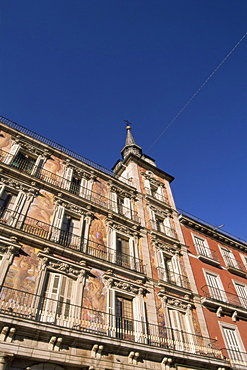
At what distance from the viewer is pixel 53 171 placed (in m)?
19.5

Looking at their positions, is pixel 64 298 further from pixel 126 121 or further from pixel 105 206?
pixel 126 121

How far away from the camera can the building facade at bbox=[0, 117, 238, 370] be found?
11164mm

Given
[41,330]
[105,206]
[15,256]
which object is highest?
[105,206]

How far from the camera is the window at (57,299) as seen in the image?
39.0ft

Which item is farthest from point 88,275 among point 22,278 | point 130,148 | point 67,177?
point 130,148

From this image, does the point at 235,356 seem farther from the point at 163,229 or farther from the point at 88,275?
the point at 88,275

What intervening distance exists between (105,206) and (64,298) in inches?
317

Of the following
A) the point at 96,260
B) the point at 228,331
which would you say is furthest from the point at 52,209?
the point at 228,331

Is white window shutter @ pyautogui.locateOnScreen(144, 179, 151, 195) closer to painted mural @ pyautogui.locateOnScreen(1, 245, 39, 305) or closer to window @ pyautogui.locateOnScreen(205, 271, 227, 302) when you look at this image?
window @ pyautogui.locateOnScreen(205, 271, 227, 302)

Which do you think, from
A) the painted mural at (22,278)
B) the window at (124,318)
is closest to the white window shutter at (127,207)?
the window at (124,318)

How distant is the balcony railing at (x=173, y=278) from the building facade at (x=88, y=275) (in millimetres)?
66

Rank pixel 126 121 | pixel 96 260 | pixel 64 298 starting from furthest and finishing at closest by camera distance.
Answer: pixel 126 121
pixel 96 260
pixel 64 298

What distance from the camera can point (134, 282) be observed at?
15938mm

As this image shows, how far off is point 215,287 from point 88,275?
10858 millimetres
